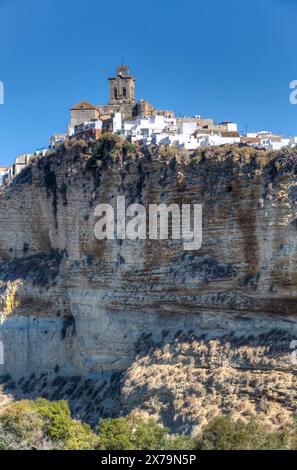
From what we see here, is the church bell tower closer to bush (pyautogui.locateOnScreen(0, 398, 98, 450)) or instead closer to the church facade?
the church facade

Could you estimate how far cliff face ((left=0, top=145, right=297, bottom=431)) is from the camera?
2645cm

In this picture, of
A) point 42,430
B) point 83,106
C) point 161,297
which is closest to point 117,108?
point 83,106

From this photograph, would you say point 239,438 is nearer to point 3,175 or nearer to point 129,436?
point 129,436

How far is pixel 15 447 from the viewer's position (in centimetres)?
2292

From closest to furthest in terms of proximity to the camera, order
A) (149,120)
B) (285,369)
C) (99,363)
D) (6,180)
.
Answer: (285,369) < (99,363) < (149,120) < (6,180)

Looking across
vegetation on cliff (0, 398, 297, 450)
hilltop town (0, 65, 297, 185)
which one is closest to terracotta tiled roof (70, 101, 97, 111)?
hilltop town (0, 65, 297, 185)

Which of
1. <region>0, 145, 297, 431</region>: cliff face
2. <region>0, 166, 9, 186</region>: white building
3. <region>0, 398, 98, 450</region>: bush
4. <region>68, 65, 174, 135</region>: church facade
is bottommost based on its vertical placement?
<region>0, 398, 98, 450</region>: bush

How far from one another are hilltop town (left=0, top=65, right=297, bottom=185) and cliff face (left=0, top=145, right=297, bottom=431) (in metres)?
1.78

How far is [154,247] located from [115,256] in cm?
222

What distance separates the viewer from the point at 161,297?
30125mm

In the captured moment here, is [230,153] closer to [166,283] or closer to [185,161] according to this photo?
[185,161]

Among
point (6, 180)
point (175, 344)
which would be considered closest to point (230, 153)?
point (175, 344)

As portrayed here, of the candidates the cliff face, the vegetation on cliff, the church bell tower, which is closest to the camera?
the vegetation on cliff

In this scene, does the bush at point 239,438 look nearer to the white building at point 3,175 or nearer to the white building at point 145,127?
the white building at point 145,127
